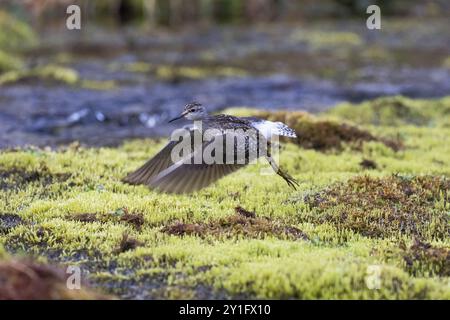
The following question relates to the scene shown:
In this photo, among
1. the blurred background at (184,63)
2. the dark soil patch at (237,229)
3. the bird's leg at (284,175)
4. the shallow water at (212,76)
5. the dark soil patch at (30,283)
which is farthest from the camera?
the blurred background at (184,63)

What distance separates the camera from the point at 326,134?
17.0 metres

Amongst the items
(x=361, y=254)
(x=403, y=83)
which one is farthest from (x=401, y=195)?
(x=403, y=83)

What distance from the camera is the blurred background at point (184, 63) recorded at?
75.7 feet

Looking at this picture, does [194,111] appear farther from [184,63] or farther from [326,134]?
[184,63]

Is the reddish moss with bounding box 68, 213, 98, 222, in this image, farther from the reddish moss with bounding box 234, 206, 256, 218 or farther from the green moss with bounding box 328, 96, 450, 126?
the green moss with bounding box 328, 96, 450, 126

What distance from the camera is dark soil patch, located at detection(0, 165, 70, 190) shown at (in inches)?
513

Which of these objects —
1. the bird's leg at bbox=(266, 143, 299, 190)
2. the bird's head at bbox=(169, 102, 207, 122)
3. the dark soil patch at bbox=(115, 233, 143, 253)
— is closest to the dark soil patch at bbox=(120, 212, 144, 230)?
the dark soil patch at bbox=(115, 233, 143, 253)

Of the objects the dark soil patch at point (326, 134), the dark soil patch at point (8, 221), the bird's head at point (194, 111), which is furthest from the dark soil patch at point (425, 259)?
the dark soil patch at point (326, 134)

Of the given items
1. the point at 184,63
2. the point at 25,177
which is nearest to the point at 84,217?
the point at 25,177

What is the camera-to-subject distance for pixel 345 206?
11.4m

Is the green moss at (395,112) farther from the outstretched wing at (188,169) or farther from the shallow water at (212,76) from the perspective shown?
the outstretched wing at (188,169)

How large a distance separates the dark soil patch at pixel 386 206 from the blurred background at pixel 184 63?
850cm

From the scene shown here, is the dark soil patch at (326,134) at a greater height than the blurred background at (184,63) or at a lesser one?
lesser
